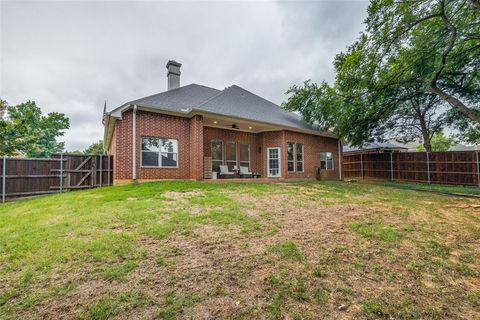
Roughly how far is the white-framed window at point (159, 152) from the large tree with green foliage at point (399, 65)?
8761 millimetres

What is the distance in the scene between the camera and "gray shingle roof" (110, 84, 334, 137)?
423 inches

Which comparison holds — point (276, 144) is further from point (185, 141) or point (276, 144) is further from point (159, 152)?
point (159, 152)

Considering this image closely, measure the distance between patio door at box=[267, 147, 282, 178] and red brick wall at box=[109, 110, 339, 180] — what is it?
0.27 metres

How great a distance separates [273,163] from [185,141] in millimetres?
6052

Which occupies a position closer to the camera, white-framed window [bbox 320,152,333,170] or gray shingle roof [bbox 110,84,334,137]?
gray shingle roof [bbox 110,84,334,137]

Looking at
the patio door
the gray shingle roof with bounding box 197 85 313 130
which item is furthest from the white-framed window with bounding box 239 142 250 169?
the gray shingle roof with bounding box 197 85 313 130

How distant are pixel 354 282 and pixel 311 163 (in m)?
13.8

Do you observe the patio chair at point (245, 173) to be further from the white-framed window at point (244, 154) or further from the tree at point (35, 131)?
the tree at point (35, 131)

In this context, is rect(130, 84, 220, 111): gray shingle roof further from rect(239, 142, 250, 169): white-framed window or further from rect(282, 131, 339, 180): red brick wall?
rect(282, 131, 339, 180): red brick wall

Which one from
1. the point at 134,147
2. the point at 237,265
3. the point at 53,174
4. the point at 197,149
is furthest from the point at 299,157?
the point at 53,174

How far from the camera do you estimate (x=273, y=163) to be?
14.4m

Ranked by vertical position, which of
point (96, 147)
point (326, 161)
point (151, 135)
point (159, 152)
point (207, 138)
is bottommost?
point (326, 161)

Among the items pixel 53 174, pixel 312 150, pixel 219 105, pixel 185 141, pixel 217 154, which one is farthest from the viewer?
pixel 312 150

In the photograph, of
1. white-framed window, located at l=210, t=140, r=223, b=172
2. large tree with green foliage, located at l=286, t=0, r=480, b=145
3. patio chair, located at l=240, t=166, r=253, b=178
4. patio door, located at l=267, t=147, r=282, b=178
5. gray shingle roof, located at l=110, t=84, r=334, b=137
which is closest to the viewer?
large tree with green foliage, located at l=286, t=0, r=480, b=145
